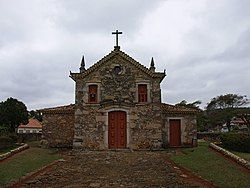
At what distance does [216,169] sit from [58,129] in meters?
16.1

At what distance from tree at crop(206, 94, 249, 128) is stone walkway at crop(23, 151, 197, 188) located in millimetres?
39574

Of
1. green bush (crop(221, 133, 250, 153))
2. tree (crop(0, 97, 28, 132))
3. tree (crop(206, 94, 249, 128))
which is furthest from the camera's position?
tree (crop(206, 94, 249, 128))

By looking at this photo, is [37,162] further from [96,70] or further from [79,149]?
[96,70]

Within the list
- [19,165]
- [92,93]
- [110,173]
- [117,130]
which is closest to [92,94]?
[92,93]

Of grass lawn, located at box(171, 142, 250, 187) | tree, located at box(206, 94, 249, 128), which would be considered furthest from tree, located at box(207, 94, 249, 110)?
grass lawn, located at box(171, 142, 250, 187)

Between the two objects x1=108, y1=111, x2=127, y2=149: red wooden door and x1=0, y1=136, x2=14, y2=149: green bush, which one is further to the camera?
x1=108, y1=111, x2=127, y2=149: red wooden door

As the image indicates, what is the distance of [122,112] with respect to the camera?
24.8m

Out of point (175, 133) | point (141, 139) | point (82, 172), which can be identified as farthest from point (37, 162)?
point (175, 133)

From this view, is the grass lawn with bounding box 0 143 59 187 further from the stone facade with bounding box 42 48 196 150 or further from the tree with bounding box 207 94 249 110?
the tree with bounding box 207 94 249 110

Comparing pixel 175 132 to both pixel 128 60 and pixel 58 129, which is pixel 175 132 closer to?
pixel 128 60

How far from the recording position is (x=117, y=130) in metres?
24.6

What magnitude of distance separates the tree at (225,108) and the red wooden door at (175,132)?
31.1 m

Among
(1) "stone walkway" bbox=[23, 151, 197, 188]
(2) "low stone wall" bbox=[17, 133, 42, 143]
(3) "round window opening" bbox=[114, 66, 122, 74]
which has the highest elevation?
(3) "round window opening" bbox=[114, 66, 122, 74]

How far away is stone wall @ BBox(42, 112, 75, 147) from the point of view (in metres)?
26.7
